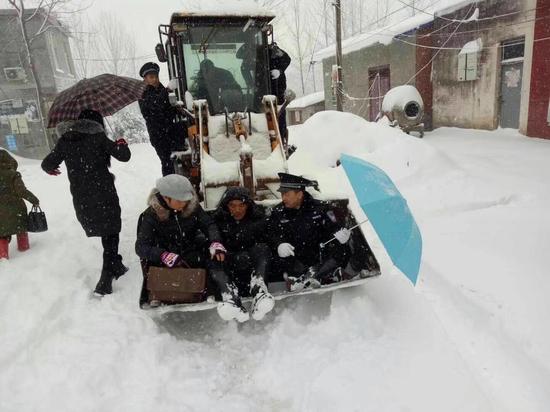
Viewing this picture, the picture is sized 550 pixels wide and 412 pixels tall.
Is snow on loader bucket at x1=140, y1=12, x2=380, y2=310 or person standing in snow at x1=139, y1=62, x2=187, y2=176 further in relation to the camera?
person standing in snow at x1=139, y1=62, x2=187, y2=176

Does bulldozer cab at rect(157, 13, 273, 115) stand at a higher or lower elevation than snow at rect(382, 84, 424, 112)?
higher

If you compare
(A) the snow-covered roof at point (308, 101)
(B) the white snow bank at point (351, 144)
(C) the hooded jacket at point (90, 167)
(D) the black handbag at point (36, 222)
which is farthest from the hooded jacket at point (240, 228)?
(A) the snow-covered roof at point (308, 101)

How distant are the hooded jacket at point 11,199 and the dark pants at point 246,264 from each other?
2.60 m

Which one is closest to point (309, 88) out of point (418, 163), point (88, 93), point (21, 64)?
point (21, 64)

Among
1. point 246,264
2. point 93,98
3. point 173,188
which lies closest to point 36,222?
point 93,98

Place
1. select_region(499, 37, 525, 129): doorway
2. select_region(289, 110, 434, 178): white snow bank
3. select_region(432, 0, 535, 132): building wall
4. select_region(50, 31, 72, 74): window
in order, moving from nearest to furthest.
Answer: select_region(289, 110, 434, 178): white snow bank
select_region(432, 0, 535, 132): building wall
select_region(499, 37, 525, 129): doorway
select_region(50, 31, 72, 74): window

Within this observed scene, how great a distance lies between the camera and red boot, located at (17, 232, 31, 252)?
4.81 metres

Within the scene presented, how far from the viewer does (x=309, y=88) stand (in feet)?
187

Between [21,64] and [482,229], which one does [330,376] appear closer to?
[482,229]

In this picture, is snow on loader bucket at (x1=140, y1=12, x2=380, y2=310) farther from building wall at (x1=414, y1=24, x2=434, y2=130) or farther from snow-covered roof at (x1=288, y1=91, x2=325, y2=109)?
snow-covered roof at (x1=288, y1=91, x2=325, y2=109)

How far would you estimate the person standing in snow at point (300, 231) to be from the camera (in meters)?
3.77

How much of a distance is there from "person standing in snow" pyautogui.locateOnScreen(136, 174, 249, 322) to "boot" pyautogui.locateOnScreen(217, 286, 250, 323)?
125 millimetres

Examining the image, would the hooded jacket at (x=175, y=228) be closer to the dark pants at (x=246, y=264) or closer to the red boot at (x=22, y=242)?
the dark pants at (x=246, y=264)

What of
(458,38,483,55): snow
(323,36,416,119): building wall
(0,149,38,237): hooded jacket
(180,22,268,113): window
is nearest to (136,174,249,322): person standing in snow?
(0,149,38,237): hooded jacket
